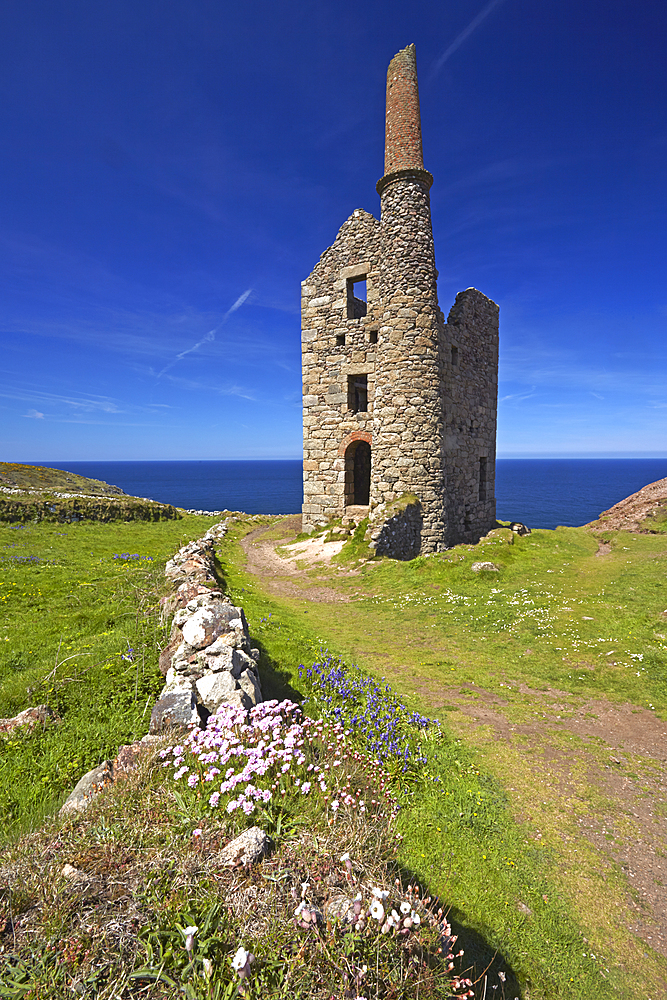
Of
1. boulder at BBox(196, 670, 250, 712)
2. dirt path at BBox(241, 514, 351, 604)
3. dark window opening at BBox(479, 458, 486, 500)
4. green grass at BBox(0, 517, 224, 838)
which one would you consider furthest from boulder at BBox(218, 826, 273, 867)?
dark window opening at BBox(479, 458, 486, 500)

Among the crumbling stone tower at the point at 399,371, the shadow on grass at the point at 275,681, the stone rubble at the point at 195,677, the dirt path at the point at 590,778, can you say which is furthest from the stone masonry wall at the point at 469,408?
the stone rubble at the point at 195,677

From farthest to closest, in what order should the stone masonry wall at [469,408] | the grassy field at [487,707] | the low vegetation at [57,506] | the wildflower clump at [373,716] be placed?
the low vegetation at [57,506], the stone masonry wall at [469,408], the wildflower clump at [373,716], the grassy field at [487,707]

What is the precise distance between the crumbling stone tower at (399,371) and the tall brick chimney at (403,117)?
0.05 m

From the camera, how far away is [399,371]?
60.7 ft

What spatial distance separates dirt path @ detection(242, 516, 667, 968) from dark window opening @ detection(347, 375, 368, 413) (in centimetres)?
1740

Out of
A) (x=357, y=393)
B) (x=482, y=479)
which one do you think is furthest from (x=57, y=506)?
(x=482, y=479)

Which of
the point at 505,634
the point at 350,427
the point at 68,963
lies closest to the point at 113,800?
the point at 68,963

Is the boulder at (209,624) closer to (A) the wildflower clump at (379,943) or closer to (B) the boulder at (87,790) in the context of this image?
(B) the boulder at (87,790)

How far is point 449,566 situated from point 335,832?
12.7 meters

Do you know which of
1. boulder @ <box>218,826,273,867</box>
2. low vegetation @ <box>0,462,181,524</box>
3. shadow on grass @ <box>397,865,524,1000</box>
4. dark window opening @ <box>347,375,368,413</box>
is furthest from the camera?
dark window opening @ <box>347,375,368,413</box>

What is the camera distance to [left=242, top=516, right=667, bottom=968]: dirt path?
4172 millimetres

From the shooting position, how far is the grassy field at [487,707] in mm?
3760

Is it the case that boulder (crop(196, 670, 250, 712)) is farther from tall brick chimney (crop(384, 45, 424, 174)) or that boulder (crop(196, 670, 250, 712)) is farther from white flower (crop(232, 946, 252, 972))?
tall brick chimney (crop(384, 45, 424, 174))

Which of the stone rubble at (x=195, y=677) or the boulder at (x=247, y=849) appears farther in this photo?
the stone rubble at (x=195, y=677)
